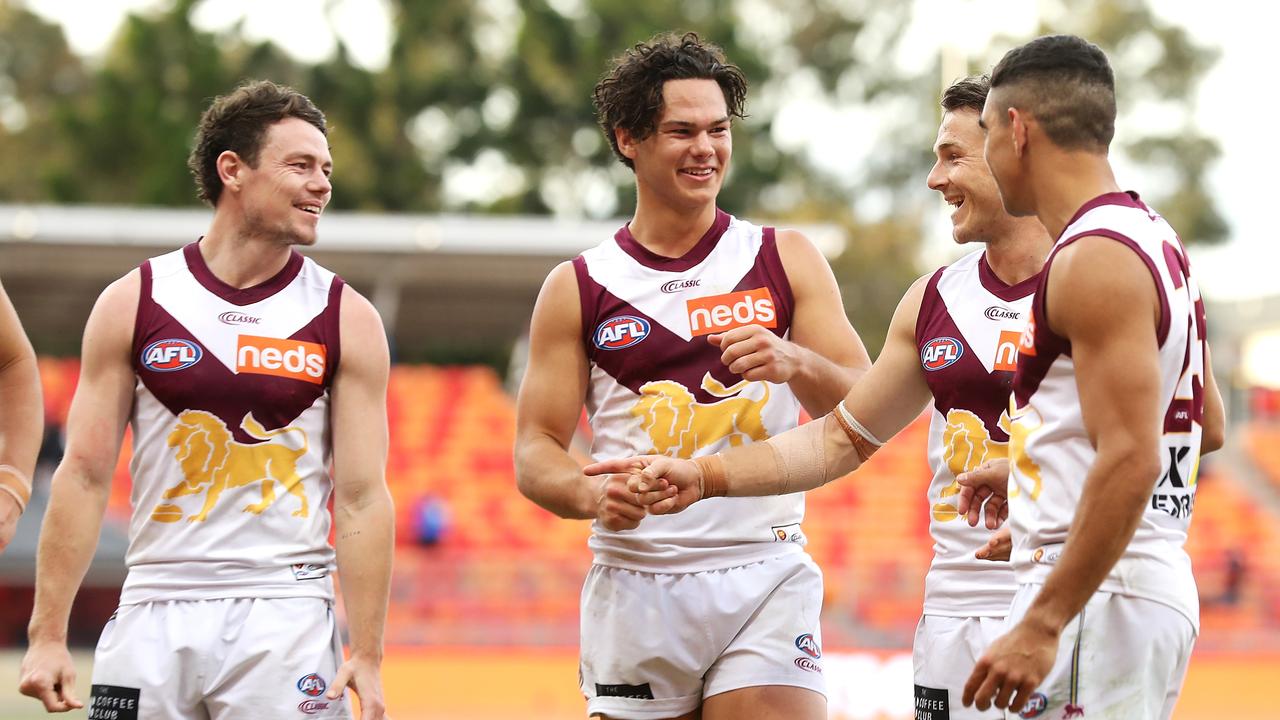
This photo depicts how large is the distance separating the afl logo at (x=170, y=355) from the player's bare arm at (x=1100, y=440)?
2.64 m

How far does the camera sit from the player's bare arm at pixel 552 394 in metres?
5.09

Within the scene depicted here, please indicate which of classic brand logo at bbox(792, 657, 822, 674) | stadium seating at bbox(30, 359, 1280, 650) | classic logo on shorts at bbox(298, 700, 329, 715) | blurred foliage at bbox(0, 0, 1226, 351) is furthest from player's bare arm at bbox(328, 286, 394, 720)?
blurred foliage at bbox(0, 0, 1226, 351)

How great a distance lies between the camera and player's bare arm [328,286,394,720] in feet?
15.6

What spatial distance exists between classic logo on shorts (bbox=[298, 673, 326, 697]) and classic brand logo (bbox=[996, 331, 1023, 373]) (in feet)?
7.69

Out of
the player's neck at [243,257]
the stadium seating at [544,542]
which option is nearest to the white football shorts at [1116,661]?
the player's neck at [243,257]

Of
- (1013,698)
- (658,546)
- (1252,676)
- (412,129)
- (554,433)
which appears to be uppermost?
(412,129)

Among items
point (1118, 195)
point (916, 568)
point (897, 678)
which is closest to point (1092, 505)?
point (1118, 195)

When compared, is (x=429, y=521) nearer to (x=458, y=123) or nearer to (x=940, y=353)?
(x=940, y=353)

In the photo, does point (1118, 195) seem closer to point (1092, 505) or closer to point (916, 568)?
point (1092, 505)

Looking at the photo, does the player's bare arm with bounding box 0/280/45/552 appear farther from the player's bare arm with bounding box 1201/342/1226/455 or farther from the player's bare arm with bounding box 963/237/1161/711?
the player's bare arm with bounding box 1201/342/1226/455

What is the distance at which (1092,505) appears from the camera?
3449 millimetres

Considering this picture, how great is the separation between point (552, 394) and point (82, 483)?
153cm

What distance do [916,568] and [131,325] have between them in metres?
11.1

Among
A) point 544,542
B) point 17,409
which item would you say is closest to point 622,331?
point 17,409
